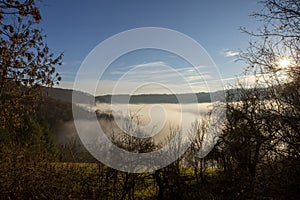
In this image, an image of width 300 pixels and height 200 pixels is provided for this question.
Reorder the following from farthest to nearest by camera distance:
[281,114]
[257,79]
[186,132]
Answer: [186,132] < [257,79] < [281,114]

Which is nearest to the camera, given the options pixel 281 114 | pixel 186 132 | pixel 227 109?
pixel 281 114

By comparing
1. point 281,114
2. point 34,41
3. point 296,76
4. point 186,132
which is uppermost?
point 34,41

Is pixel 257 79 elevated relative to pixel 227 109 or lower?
elevated

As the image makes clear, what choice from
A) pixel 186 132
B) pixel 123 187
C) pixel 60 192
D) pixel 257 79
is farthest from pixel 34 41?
pixel 257 79

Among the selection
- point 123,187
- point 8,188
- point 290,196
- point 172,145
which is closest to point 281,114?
point 290,196

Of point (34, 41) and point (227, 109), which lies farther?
point (227, 109)

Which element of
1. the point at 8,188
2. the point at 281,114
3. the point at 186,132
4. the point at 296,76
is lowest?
the point at 8,188

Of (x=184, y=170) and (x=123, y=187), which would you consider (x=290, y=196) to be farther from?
(x=123, y=187)

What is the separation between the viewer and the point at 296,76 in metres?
5.84

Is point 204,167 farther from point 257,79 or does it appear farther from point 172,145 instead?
point 257,79

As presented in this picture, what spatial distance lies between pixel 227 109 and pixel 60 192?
20.4ft

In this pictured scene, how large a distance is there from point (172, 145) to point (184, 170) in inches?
37.8

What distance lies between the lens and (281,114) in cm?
625

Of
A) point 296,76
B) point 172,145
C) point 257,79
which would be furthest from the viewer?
point 172,145
